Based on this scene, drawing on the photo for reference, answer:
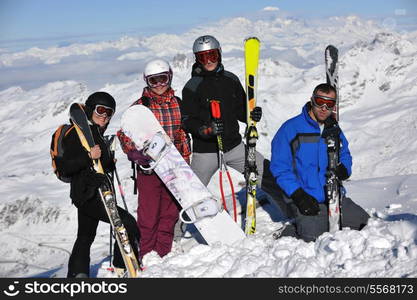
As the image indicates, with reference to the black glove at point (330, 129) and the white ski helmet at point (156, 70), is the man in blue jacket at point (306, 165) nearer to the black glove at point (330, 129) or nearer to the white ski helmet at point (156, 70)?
the black glove at point (330, 129)

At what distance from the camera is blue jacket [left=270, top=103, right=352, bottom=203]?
583cm

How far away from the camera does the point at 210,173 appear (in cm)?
689

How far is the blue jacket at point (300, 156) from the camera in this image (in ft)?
19.1

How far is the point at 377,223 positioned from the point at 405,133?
15272 cm

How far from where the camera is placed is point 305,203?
18.9 ft

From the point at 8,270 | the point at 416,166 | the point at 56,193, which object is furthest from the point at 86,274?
the point at 56,193

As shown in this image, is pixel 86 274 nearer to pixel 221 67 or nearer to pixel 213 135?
pixel 213 135

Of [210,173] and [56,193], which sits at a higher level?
[210,173]

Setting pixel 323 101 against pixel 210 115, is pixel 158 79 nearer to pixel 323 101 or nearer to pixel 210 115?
pixel 210 115

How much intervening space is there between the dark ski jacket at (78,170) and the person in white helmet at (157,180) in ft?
2.34

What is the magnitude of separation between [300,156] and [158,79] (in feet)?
7.02

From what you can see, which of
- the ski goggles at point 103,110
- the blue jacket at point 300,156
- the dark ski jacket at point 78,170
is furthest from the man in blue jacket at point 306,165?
the dark ski jacket at point 78,170

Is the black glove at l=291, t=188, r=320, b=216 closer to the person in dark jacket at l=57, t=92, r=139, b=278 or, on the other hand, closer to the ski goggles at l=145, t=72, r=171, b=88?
the person in dark jacket at l=57, t=92, r=139, b=278

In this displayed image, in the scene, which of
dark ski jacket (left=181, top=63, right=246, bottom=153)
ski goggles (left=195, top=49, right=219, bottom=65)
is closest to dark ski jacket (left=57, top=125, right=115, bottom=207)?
dark ski jacket (left=181, top=63, right=246, bottom=153)
